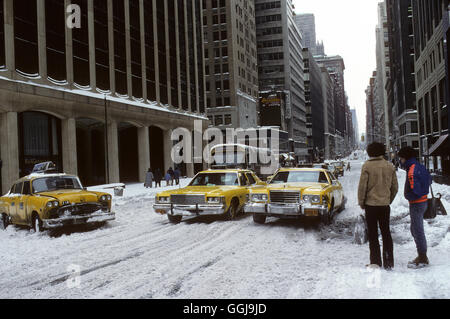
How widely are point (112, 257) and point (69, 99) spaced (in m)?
24.7

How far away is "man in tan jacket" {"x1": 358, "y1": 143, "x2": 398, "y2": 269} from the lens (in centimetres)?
577

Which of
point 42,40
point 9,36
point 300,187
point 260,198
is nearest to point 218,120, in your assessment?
point 42,40

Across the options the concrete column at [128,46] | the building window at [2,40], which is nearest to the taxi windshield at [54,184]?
the building window at [2,40]

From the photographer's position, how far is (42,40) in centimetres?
2775

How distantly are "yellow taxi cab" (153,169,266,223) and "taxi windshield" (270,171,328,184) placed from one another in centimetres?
59

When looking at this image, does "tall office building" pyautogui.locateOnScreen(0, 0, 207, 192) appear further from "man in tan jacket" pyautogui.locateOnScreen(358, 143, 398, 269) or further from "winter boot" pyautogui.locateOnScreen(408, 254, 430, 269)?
"winter boot" pyautogui.locateOnScreen(408, 254, 430, 269)

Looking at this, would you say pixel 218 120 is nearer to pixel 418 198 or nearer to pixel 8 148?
pixel 8 148

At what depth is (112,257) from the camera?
7.62 meters

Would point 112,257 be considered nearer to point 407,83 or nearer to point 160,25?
point 160,25

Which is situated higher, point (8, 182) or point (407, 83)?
point (407, 83)

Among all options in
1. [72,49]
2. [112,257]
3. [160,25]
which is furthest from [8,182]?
[160,25]

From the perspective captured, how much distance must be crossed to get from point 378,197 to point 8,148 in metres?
25.0

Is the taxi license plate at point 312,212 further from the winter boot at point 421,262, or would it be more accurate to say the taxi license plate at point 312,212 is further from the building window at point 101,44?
the building window at point 101,44

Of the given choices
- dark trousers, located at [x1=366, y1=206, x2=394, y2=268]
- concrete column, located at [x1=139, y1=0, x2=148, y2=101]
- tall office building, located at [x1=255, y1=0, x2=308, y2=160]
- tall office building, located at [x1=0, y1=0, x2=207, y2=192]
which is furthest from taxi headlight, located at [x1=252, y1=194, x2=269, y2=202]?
tall office building, located at [x1=255, y1=0, x2=308, y2=160]
